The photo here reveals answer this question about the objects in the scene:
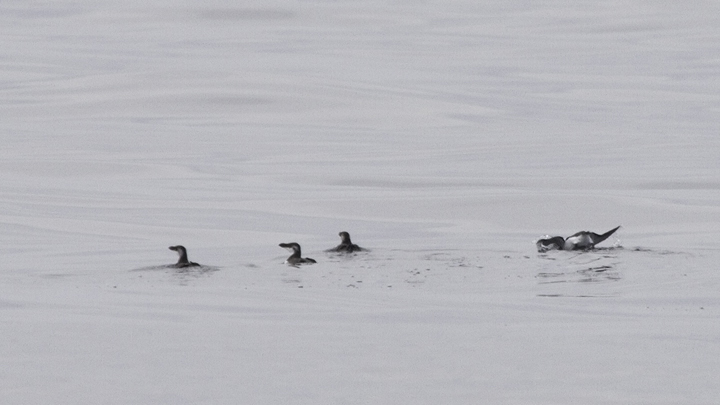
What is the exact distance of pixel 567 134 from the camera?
36.1 meters

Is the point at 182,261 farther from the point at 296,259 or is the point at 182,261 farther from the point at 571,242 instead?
the point at 571,242

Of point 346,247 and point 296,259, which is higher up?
point 346,247

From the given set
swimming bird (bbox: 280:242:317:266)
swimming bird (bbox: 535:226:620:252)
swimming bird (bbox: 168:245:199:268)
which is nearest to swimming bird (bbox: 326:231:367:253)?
swimming bird (bbox: 280:242:317:266)

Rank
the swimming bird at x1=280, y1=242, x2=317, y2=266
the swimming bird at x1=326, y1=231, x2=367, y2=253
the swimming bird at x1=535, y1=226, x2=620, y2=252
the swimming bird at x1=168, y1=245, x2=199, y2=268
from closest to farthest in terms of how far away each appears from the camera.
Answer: the swimming bird at x1=168, y1=245, x2=199, y2=268 → the swimming bird at x1=280, y1=242, x2=317, y2=266 → the swimming bird at x1=326, y1=231, x2=367, y2=253 → the swimming bird at x1=535, y1=226, x2=620, y2=252

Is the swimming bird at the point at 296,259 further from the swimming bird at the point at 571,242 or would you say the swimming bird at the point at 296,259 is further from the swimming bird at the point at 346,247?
the swimming bird at the point at 571,242

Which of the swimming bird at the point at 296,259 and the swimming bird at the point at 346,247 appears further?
the swimming bird at the point at 346,247

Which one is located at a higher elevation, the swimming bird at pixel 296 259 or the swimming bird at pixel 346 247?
the swimming bird at pixel 346 247

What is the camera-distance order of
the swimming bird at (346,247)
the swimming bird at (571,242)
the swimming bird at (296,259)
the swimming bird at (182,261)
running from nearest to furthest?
the swimming bird at (182,261)
the swimming bird at (296,259)
the swimming bird at (346,247)
the swimming bird at (571,242)

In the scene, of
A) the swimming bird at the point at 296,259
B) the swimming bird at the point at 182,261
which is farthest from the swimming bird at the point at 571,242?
the swimming bird at the point at 182,261

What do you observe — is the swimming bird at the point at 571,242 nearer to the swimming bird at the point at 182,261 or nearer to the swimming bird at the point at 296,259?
the swimming bird at the point at 296,259

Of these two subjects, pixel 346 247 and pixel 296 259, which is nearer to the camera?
pixel 296 259

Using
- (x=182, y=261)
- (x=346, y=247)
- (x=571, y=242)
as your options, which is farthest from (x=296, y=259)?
(x=571, y=242)

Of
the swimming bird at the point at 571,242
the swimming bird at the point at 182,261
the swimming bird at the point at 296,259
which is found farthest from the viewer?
the swimming bird at the point at 571,242

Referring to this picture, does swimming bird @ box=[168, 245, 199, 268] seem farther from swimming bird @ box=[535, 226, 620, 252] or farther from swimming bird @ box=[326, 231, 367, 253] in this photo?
swimming bird @ box=[535, 226, 620, 252]
